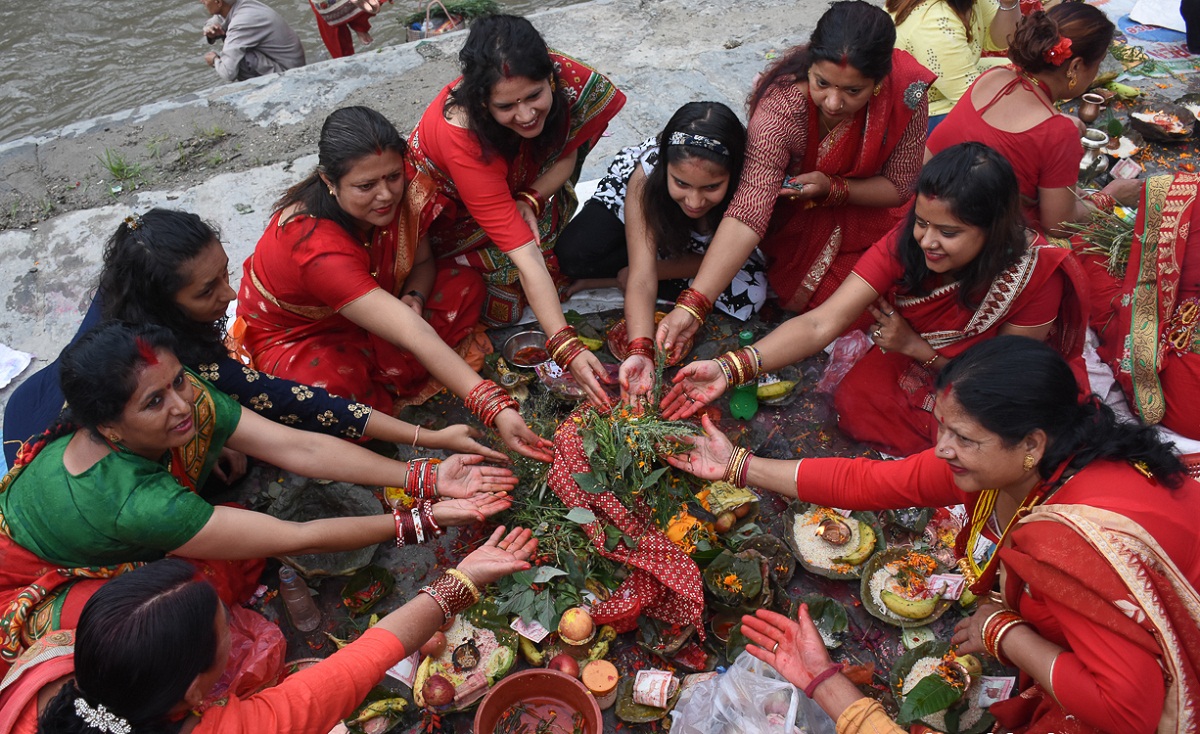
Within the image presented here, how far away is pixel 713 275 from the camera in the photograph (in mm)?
3676

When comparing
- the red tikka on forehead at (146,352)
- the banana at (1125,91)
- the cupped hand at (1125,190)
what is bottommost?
the cupped hand at (1125,190)

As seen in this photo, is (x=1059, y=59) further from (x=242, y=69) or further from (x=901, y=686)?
(x=242, y=69)

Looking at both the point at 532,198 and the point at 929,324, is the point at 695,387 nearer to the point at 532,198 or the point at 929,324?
the point at 929,324

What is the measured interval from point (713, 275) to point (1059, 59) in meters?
1.80

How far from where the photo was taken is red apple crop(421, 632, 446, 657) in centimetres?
281

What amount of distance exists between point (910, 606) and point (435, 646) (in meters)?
1.66

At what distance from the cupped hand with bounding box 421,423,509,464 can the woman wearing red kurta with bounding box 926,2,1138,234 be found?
8.66 ft

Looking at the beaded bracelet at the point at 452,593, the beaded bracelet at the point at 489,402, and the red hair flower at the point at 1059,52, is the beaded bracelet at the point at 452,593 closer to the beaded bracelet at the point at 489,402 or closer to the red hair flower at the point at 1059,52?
the beaded bracelet at the point at 489,402

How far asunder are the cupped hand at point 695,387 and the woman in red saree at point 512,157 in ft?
0.92

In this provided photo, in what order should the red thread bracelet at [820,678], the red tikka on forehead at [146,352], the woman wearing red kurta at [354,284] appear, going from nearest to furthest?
the red thread bracelet at [820,678], the red tikka on forehead at [146,352], the woman wearing red kurta at [354,284]

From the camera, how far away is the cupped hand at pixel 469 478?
3016mm

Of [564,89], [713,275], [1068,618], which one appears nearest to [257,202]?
[564,89]

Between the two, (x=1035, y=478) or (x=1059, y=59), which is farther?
(x=1059, y=59)

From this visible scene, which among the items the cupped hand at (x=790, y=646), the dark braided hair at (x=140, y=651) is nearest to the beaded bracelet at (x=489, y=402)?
the cupped hand at (x=790, y=646)
